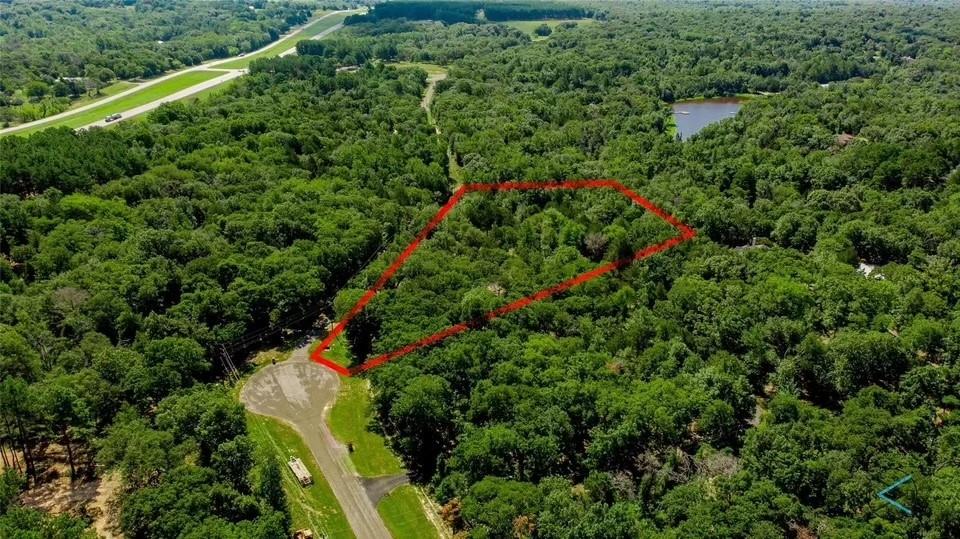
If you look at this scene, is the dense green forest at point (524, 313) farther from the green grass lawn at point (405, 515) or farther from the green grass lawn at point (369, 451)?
the green grass lawn at point (405, 515)

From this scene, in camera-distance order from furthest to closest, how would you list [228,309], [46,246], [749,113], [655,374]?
1. [749,113]
2. [46,246]
3. [228,309]
4. [655,374]

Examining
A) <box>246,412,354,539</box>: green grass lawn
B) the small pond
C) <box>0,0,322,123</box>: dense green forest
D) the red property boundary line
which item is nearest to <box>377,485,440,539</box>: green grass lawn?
<box>246,412,354,539</box>: green grass lawn

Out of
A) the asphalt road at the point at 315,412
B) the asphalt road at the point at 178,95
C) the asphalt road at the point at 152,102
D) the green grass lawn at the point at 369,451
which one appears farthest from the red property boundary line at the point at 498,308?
the asphalt road at the point at 152,102

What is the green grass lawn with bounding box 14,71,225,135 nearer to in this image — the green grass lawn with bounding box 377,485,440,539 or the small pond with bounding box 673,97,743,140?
the green grass lawn with bounding box 377,485,440,539

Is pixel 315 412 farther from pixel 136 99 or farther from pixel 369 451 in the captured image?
pixel 136 99

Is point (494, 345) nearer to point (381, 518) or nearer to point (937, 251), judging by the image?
point (381, 518)

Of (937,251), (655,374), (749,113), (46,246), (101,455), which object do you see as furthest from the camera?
(749,113)

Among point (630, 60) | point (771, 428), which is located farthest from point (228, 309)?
point (630, 60)
